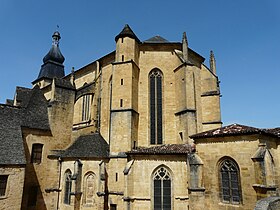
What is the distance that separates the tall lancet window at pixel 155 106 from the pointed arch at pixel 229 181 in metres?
6.66

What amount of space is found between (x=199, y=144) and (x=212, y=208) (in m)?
3.30

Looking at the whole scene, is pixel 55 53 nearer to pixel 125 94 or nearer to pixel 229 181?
pixel 125 94

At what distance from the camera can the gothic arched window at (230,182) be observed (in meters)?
10.9

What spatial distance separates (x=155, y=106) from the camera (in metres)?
18.2

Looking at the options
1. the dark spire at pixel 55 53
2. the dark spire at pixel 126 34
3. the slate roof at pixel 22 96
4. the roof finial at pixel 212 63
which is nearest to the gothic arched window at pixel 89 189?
the slate roof at pixel 22 96

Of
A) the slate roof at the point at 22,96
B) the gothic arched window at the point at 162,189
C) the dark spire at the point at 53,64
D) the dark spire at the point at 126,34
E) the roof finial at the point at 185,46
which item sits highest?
the dark spire at the point at 53,64

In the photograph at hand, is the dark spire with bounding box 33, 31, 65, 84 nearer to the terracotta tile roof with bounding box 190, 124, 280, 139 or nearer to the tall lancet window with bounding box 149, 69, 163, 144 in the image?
the tall lancet window with bounding box 149, 69, 163, 144

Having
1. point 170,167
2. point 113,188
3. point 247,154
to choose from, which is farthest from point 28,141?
point 247,154

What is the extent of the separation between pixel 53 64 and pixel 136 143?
30414 mm

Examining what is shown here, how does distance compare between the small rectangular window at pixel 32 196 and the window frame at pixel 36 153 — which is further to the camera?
the window frame at pixel 36 153

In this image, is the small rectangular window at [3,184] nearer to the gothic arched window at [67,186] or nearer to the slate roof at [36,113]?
the gothic arched window at [67,186]

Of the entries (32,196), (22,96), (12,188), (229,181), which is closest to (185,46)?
(229,181)

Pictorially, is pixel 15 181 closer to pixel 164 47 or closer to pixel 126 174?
pixel 126 174

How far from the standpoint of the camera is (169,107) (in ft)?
59.1
